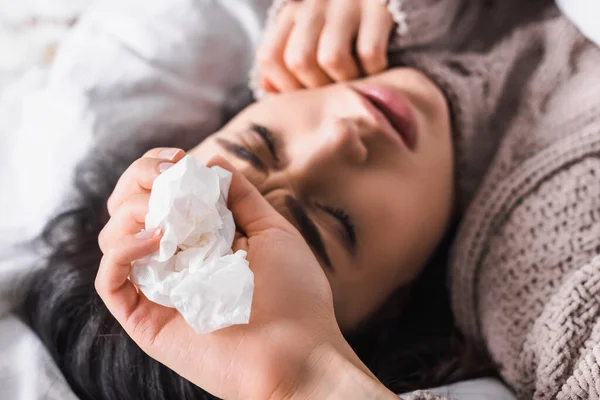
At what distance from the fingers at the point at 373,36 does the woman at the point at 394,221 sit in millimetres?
21

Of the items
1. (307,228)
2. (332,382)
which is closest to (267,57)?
(307,228)

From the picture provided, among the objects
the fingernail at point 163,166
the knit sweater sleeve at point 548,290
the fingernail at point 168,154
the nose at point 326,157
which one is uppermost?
the fingernail at point 168,154

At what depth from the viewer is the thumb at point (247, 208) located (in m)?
0.60

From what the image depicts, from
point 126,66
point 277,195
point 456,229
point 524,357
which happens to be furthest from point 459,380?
point 126,66

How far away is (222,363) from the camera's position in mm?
513

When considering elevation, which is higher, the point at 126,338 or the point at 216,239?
the point at 216,239

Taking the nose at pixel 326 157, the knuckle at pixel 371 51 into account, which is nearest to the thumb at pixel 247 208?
the nose at pixel 326 157

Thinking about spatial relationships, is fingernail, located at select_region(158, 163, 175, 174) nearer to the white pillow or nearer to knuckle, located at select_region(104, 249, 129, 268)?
knuckle, located at select_region(104, 249, 129, 268)

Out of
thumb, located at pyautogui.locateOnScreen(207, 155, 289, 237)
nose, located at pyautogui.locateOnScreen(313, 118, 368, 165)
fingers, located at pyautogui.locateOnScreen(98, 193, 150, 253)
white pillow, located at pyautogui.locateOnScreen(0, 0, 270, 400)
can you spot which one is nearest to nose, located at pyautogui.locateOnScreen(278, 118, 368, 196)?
nose, located at pyautogui.locateOnScreen(313, 118, 368, 165)

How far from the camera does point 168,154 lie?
0.56 metres

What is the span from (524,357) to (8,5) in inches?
44.3

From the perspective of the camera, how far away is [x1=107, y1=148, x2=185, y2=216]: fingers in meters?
0.55

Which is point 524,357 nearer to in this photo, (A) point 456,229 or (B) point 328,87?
(A) point 456,229

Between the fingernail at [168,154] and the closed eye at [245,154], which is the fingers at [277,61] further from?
the fingernail at [168,154]
